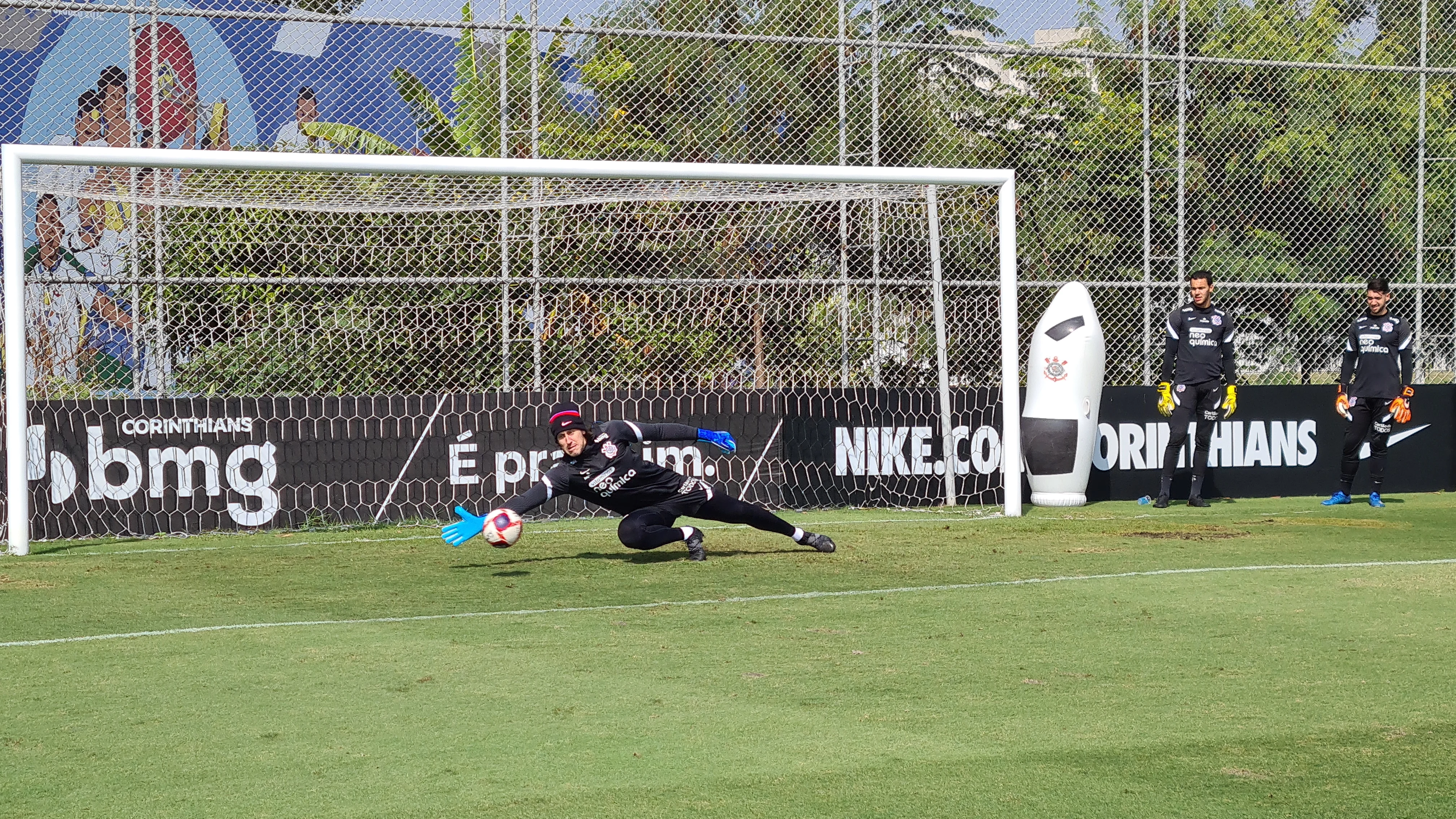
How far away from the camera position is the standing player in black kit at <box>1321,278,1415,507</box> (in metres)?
13.3

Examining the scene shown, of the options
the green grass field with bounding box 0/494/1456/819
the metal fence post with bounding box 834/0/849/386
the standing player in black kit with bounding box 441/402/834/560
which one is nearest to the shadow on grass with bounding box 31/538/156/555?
the green grass field with bounding box 0/494/1456/819

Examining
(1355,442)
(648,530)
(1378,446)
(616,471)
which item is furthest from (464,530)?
(1378,446)

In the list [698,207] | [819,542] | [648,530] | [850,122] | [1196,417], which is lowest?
[819,542]

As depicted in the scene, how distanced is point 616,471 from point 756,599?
1.79 metres

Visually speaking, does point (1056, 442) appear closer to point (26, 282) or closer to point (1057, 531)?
point (1057, 531)

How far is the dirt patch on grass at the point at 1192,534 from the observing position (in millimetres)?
10547

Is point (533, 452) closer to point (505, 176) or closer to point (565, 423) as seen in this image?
point (505, 176)

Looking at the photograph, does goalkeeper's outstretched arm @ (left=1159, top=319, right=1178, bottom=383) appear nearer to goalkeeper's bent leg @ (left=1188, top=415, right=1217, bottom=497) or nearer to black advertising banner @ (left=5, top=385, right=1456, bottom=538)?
goalkeeper's bent leg @ (left=1188, top=415, right=1217, bottom=497)

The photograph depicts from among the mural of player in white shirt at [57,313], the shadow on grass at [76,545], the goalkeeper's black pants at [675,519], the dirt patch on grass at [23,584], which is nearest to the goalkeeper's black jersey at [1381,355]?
the goalkeeper's black pants at [675,519]

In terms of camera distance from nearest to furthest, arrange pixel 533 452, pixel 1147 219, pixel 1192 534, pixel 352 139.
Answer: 1. pixel 1192 534
2. pixel 533 452
3. pixel 352 139
4. pixel 1147 219

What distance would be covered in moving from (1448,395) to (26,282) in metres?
13.0

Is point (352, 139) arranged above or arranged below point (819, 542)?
above

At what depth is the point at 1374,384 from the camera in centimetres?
1336

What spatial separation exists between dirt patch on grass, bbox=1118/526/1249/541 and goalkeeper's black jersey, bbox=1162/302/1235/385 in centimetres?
218
